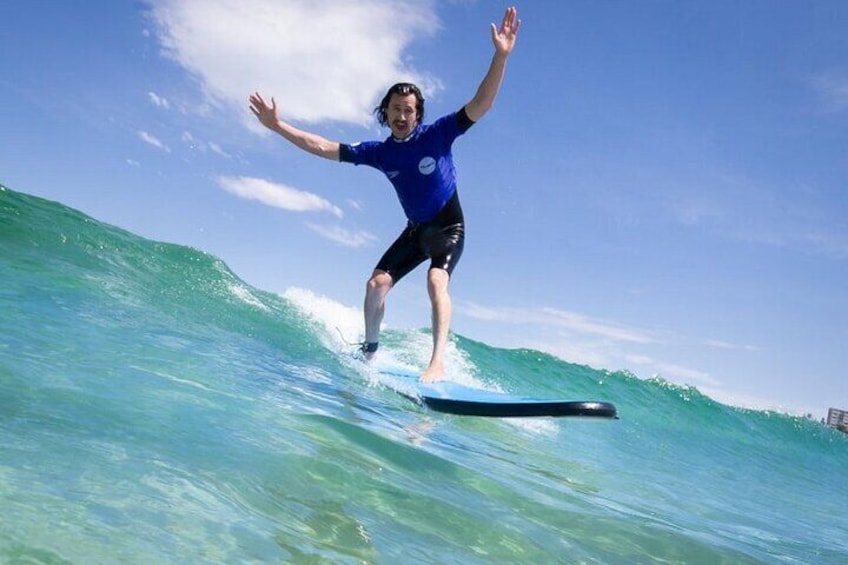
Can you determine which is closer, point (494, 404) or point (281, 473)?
point (281, 473)

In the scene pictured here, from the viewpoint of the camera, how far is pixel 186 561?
1632 millimetres

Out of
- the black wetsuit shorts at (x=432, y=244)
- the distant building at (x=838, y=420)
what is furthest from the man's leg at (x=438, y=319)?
the distant building at (x=838, y=420)

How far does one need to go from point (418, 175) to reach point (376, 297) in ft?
4.13

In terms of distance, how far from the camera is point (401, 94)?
5.53 m

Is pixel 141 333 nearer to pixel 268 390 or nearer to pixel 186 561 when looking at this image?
pixel 268 390

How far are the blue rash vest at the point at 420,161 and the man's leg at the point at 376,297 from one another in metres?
0.65

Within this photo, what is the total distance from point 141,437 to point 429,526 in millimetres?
1239

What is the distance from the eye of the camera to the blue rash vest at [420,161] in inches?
217

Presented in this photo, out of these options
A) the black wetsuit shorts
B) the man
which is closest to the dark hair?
the man

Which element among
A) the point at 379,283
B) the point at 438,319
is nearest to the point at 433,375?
the point at 438,319

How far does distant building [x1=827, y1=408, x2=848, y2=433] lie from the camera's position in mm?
61219

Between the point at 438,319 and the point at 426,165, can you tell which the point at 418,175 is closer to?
the point at 426,165

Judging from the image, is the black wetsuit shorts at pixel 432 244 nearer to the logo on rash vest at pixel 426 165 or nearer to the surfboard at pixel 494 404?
the logo on rash vest at pixel 426 165

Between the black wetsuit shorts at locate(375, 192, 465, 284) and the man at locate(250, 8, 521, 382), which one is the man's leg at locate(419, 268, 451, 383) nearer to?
the man at locate(250, 8, 521, 382)
